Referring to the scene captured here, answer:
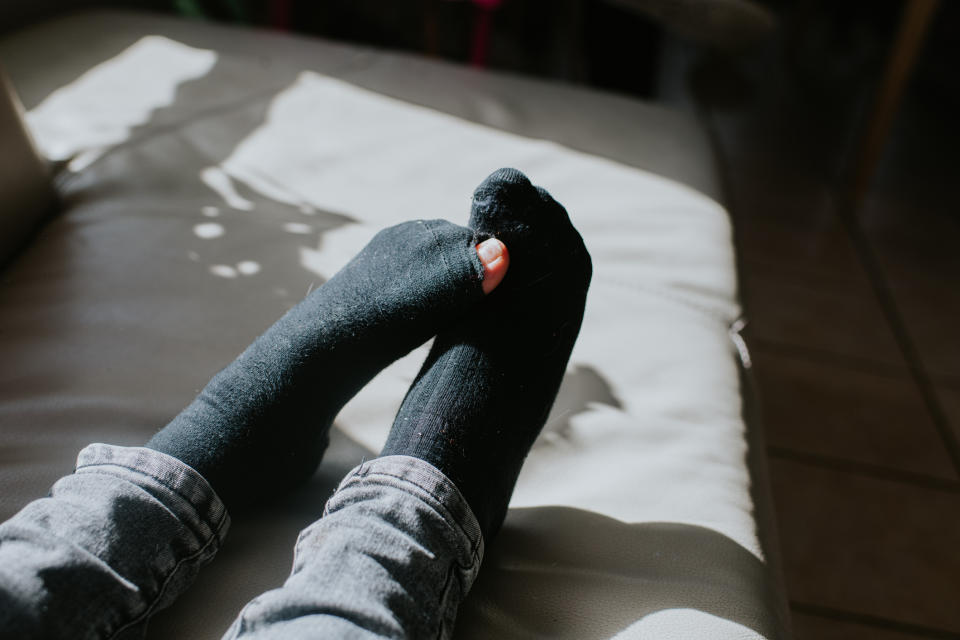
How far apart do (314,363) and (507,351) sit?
149mm

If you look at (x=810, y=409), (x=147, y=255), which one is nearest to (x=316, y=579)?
(x=147, y=255)

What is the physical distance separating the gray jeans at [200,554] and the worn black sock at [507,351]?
5 centimetres

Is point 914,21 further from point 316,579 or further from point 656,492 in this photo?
point 316,579

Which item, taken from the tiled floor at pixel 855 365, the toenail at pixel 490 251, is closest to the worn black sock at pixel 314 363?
the toenail at pixel 490 251

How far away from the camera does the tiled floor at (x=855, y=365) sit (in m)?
1.02

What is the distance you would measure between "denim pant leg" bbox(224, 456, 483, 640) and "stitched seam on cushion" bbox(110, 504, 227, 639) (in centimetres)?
6

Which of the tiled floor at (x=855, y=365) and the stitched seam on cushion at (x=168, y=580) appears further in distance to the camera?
the tiled floor at (x=855, y=365)

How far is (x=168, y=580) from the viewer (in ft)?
1.53

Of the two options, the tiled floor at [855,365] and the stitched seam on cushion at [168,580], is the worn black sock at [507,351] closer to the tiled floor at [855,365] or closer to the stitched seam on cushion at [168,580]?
the stitched seam on cushion at [168,580]

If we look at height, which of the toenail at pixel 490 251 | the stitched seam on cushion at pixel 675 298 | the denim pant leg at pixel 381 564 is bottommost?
the stitched seam on cushion at pixel 675 298

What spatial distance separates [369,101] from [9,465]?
0.70m

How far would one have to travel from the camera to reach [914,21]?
74.2 inches

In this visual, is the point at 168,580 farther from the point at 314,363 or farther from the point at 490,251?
the point at 490,251

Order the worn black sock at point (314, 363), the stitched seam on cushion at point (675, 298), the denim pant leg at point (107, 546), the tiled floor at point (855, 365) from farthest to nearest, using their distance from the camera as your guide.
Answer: the tiled floor at point (855, 365), the stitched seam on cushion at point (675, 298), the worn black sock at point (314, 363), the denim pant leg at point (107, 546)
